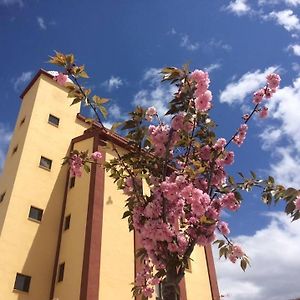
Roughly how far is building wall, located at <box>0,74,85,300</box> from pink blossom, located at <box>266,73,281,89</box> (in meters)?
15.7

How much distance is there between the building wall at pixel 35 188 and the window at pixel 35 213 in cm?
19

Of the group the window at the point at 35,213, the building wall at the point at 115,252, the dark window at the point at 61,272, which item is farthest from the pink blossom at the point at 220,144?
the window at the point at 35,213

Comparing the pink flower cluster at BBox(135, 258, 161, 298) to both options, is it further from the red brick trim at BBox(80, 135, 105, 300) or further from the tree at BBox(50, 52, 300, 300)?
the red brick trim at BBox(80, 135, 105, 300)

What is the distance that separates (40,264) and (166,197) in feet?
50.6

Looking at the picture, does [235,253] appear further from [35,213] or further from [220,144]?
[35,213]

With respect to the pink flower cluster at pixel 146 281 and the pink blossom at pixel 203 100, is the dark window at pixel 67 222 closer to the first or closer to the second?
the pink flower cluster at pixel 146 281

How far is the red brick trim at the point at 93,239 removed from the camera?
17438mm

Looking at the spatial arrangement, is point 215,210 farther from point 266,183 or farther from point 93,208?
point 93,208

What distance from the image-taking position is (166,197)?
6.66m

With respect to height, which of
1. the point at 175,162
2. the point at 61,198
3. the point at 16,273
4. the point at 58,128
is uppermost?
the point at 58,128

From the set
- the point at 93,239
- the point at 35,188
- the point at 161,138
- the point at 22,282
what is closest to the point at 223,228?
the point at 161,138

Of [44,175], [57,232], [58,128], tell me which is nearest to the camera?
[57,232]

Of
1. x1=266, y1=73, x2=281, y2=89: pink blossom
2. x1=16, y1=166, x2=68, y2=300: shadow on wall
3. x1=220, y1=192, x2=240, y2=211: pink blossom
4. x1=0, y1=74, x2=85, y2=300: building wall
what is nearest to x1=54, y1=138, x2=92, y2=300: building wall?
x1=16, y1=166, x2=68, y2=300: shadow on wall

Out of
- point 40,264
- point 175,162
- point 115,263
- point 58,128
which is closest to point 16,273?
point 40,264
